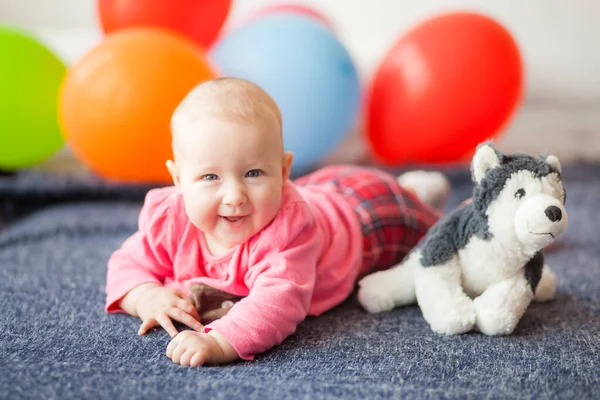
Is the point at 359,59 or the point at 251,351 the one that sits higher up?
the point at 359,59

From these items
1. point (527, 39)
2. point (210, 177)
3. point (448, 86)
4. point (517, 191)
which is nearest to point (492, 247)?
point (517, 191)

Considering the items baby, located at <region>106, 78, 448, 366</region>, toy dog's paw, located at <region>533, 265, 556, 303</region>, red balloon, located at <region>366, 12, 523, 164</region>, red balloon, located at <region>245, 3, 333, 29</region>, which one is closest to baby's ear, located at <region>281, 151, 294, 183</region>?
baby, located at <region>106, 78, 448, 366</region>

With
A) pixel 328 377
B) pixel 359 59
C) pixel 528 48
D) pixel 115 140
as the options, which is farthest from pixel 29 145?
pixel 528 48

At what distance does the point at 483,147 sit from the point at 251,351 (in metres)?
0.43

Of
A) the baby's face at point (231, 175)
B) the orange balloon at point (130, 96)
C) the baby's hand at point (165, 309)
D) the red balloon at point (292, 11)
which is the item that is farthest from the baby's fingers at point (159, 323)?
the red balloon at point (292, 11)

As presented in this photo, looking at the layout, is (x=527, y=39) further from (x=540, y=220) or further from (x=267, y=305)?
(x=267, y=305)

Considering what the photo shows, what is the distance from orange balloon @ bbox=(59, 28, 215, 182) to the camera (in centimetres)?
158

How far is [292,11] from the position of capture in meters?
2.10

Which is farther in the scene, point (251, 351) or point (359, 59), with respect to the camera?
point (359, 59)

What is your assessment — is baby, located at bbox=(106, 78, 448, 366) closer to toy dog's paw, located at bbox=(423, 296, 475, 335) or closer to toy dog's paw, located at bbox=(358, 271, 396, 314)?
toy dog's paw, located at bbox=(358, 271, 396, 314)

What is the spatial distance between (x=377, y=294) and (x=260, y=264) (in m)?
0.22

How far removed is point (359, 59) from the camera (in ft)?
7.40

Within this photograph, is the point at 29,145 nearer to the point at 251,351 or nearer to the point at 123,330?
the point at 123,330

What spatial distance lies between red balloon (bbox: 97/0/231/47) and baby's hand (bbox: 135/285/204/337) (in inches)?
41.6
